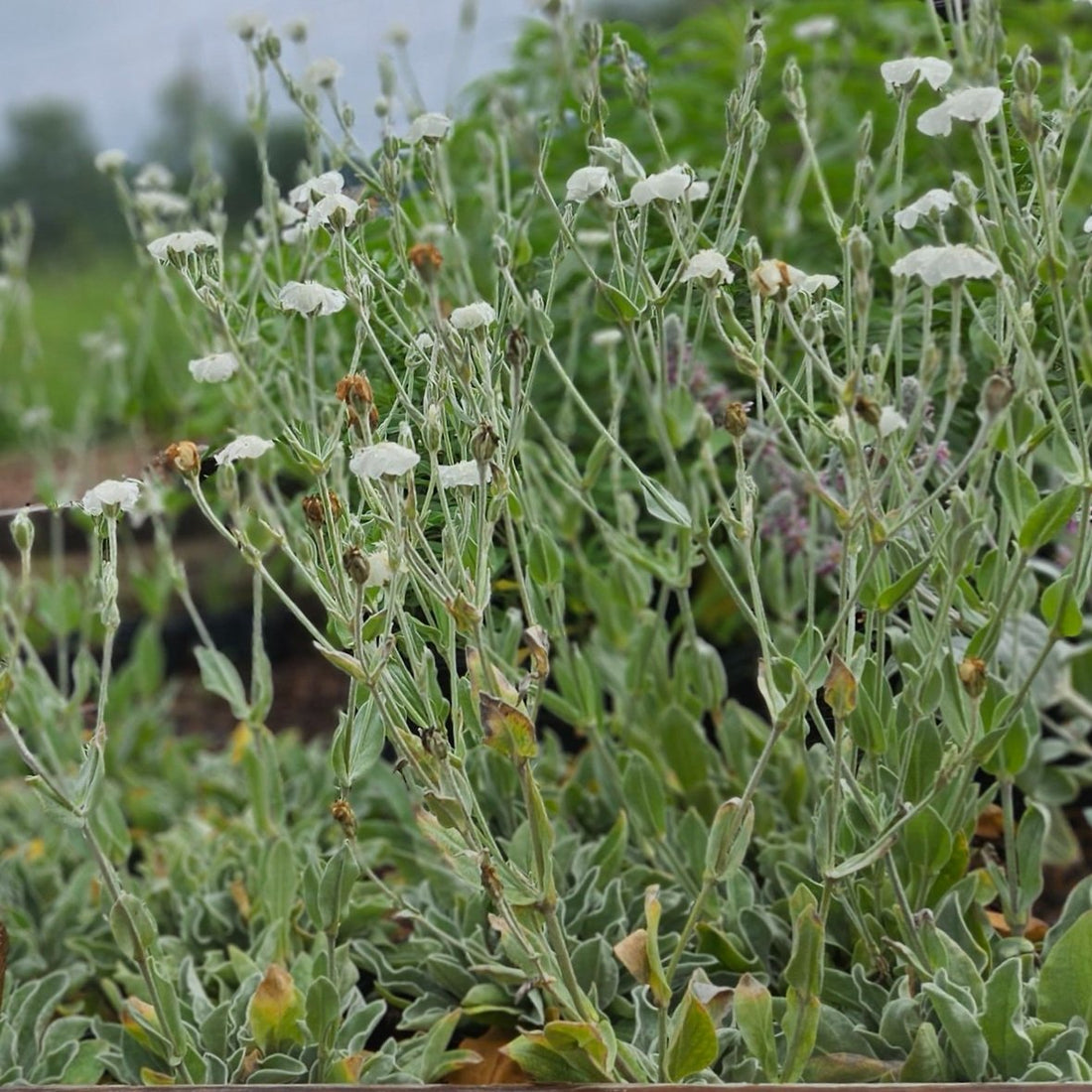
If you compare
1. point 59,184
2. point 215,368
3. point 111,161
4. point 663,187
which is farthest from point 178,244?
point 59,184

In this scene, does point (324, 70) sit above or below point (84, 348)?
above

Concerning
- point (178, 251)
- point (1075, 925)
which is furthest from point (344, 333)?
point (1075, 925)

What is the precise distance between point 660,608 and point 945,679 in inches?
15.8

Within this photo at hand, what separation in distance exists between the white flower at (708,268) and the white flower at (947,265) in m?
0.12

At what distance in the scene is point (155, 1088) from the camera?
30.2 inches

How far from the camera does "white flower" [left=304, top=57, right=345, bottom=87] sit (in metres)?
1.06

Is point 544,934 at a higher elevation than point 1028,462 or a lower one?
lower

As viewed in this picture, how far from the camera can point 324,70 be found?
3.49 feet

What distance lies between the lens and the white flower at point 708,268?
77 cm

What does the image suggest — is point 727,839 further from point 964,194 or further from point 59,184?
point 59,184

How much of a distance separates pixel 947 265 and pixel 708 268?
0.15m

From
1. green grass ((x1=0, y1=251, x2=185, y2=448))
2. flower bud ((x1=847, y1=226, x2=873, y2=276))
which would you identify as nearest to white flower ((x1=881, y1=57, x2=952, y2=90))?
flower bud ((x1=847, y1=226, x2=873, y2=276))

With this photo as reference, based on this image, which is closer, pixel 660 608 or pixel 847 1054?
pixel 847 1054

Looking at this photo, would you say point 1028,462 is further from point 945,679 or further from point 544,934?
point 544,934
